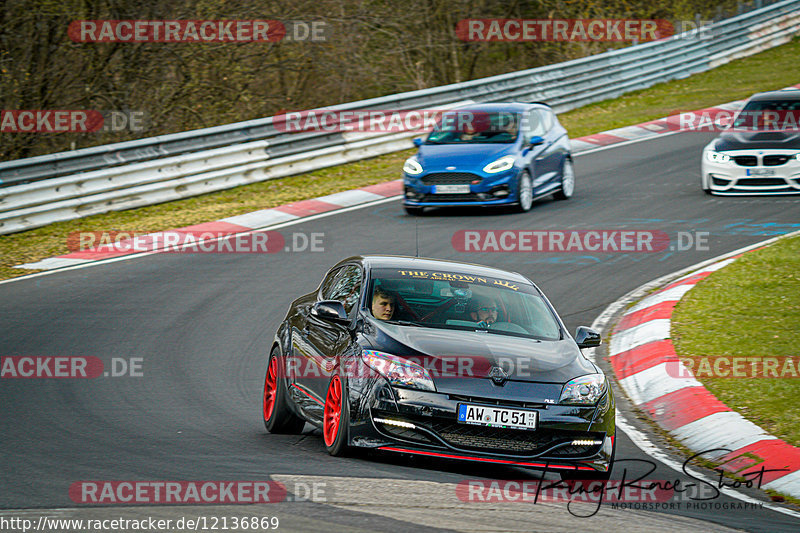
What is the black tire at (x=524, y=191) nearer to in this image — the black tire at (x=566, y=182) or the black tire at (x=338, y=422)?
the black tire at (x=566, y=182)

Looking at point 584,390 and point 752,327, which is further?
point 752,327

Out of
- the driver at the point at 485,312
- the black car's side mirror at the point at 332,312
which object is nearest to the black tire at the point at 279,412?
the black car's side mirror at the point at 332,312

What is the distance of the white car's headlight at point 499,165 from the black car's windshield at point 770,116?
4.65m

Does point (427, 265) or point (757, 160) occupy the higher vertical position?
point (427, 265)

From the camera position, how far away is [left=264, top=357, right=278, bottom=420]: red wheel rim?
8.38 m

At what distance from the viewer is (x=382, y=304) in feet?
25.0

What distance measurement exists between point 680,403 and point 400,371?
317 centimetres

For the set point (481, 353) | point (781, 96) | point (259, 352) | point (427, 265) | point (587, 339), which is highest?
point (427, 265)

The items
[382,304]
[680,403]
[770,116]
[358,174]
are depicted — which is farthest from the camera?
[358,174]

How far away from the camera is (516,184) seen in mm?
17188

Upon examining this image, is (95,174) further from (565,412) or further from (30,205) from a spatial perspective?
(565,412)

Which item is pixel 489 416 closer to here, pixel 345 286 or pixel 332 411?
pixel 332 411

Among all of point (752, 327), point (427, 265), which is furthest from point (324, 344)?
point (752, 327)

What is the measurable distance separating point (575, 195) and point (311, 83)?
32.9ft
